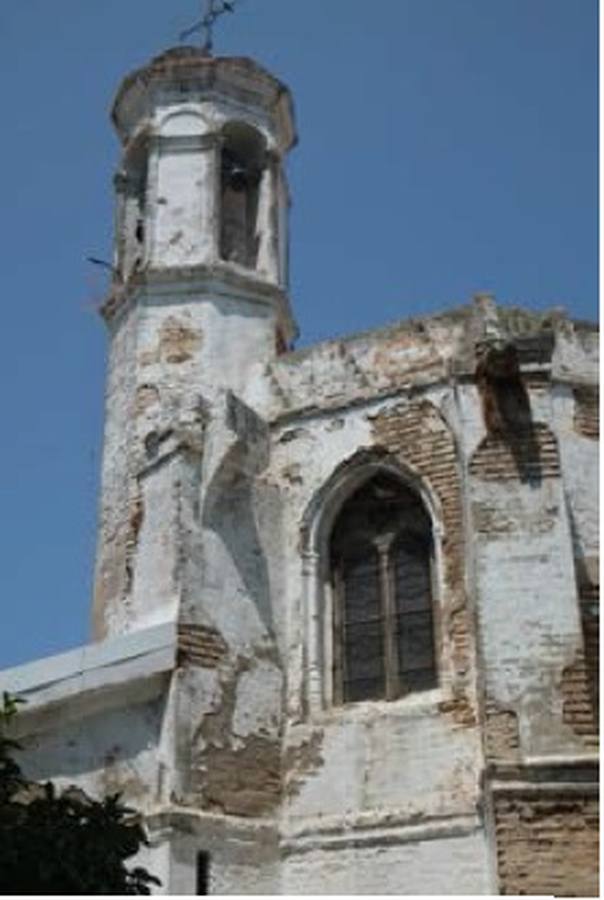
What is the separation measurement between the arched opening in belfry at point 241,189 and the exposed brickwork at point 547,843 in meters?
7.66

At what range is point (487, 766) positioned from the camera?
10.5 m

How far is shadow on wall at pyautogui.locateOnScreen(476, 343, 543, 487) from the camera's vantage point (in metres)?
11.9

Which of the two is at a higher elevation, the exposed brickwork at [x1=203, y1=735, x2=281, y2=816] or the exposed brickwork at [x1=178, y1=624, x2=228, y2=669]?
the exposed brickwork at [x1=178, y1=624, x2=228, y2=669]

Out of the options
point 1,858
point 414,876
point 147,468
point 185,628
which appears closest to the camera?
point 1,858

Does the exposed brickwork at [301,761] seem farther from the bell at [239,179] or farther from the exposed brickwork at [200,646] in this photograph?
the bell at [239,179]

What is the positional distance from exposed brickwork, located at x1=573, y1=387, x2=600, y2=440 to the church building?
0.10ft

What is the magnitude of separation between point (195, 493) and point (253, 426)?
Answer: 1014 millimetres

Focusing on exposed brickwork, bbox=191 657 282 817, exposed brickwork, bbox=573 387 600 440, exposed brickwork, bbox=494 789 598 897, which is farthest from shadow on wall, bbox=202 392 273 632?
exposed brickwork, bbox=494 789 598 897

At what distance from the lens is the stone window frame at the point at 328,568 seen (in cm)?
1245

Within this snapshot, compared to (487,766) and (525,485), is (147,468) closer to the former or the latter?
(525,485)

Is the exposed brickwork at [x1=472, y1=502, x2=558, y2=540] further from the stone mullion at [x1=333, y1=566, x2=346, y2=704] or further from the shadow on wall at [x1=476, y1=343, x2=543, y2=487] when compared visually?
the stone mullion at [x1=333, y1=566, x2=346, y2=704]

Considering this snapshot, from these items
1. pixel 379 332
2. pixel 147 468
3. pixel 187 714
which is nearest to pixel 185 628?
pixel 187 714

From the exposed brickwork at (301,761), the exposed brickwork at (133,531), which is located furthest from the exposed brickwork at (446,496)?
the exposed brickwork at (133,531)

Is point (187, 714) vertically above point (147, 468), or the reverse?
point (147, 468)
